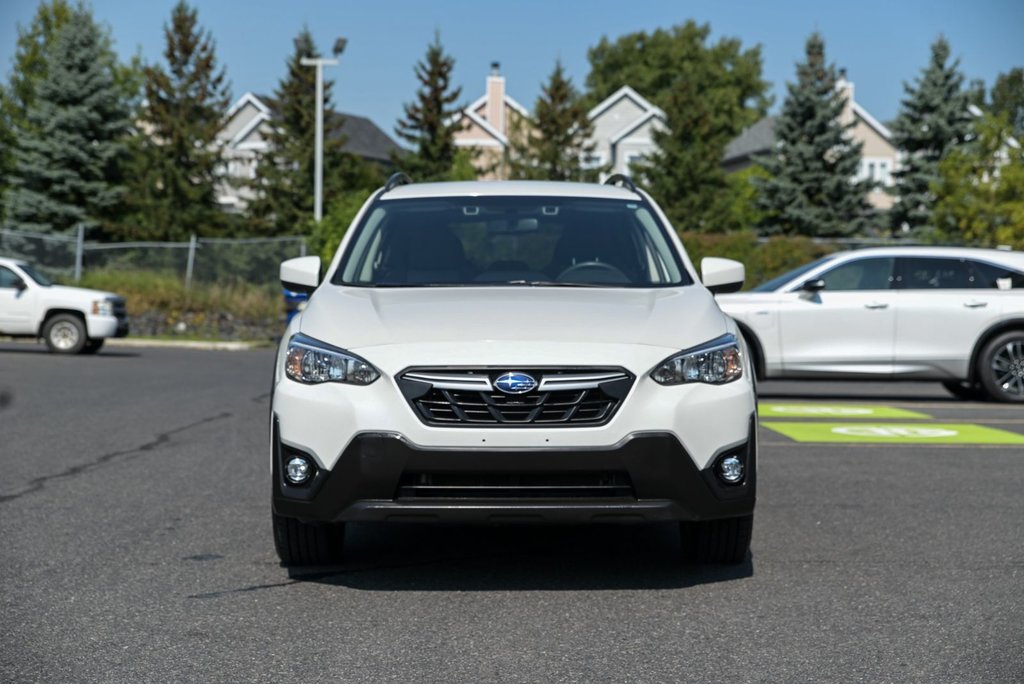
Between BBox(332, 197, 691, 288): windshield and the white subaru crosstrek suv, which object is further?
BBox(332, 197, 691, 288): windshield

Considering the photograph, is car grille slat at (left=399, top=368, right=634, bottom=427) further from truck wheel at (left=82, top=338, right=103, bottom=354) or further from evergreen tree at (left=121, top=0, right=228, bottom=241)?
evergreen tree at (left=121, top=0, right=228, bottom=241)

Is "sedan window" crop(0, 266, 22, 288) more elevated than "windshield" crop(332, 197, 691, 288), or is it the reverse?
"windshield" crop(332, 197, 691, 288)

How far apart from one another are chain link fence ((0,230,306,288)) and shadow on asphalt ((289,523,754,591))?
2802cm

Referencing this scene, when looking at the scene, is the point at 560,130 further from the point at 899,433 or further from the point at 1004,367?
the point at 899,433

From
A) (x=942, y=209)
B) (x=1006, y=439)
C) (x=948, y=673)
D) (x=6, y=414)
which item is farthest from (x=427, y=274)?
(x=942, y=209)

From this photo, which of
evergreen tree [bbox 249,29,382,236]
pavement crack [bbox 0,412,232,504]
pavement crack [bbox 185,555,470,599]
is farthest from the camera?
evergreen tree [bbox 249,29,382,236]

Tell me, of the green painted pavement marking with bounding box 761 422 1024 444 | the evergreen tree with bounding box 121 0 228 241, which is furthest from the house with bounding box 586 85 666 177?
the green painted pavement marking with bounding box 761 422 1024 444

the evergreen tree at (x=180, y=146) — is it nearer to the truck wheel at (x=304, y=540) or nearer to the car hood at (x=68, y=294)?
the car hood at (x=68, y=294)

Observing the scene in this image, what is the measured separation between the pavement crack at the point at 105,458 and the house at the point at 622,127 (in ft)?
208

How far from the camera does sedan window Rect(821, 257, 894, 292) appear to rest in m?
15.7

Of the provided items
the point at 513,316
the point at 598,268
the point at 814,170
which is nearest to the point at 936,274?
the point at 598,268

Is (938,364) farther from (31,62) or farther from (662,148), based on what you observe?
(31,62)

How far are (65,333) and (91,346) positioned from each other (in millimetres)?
631

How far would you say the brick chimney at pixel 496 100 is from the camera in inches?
3396
